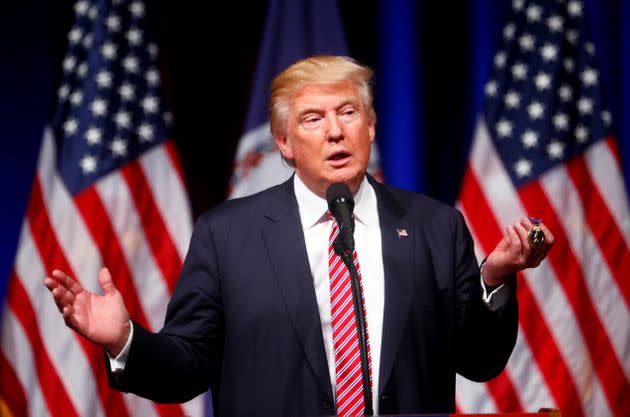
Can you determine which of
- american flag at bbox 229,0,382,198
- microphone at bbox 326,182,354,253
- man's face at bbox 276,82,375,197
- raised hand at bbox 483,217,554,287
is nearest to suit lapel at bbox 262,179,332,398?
man's face at bbox 276,82,375,197

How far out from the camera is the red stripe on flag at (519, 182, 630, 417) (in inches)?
135

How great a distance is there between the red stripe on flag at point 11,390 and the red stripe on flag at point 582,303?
2.23 meters

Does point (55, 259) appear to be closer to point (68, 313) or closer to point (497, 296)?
point (68, 313)

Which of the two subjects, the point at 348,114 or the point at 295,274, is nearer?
the point at 295,274

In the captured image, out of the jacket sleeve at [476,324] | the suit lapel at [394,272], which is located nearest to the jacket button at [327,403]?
the suit lapel at [394,272]

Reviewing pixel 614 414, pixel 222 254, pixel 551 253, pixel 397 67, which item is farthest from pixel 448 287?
pixel 397 67

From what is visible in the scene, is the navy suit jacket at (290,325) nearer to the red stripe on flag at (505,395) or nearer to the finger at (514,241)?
the finger at (514,241)

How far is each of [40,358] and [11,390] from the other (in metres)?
0.20

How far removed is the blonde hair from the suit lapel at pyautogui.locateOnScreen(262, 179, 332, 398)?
24 centimetres

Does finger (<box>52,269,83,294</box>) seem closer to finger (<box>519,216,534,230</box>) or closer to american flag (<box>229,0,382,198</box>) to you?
finger (<box>519,216,534,230</box>)

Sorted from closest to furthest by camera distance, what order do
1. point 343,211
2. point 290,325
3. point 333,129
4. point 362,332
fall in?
1. point 362,332
2. point 343,211
3. point 290,325
4. point 333,129

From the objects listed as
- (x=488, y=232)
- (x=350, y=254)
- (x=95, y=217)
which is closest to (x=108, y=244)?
(x=95, y=217)

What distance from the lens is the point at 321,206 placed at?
6.99ft

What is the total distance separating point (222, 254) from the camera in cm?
208
